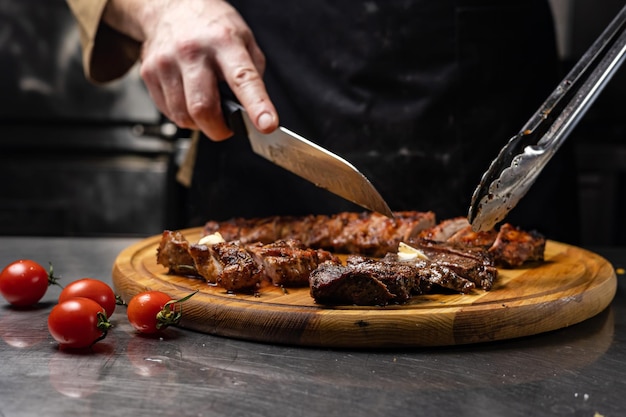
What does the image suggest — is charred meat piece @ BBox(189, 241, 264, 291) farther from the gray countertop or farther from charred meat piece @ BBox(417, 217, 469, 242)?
charred meat piece @ BBox(417, 217, 469, 242)

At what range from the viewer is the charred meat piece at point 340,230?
2.74 m

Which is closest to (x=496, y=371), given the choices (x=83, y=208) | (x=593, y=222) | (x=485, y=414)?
(x=485, y=414)

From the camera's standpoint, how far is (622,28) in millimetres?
2523

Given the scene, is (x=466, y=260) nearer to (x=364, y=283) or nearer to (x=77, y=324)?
(x=364, y=283)

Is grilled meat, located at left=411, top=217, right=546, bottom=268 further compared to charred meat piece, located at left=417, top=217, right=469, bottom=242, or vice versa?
charred meat piece, located at left=417, top=217, right=469, bottom=242

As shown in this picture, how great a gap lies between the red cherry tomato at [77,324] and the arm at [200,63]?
93 cm

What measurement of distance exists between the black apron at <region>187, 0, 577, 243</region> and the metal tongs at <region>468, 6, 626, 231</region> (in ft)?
3.44

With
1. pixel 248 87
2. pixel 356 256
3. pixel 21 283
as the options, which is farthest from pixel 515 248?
pixel 21 283

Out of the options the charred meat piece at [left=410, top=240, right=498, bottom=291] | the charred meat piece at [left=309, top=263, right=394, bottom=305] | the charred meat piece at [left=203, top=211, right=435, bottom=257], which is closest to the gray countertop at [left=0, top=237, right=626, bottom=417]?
the charred meat piece at [left=309, top=263, right=394, bottom=305]

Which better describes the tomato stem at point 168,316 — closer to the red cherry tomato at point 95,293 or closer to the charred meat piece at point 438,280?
the red cherry tomato at point 95,293

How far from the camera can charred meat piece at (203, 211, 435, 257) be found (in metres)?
2.74

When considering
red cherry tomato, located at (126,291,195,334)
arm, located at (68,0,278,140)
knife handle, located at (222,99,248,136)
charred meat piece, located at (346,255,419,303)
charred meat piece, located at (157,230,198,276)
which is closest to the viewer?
red cherry tomato, located at (126,291,195,334)

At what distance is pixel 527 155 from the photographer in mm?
2090

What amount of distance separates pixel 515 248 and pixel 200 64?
1300 millimetres
